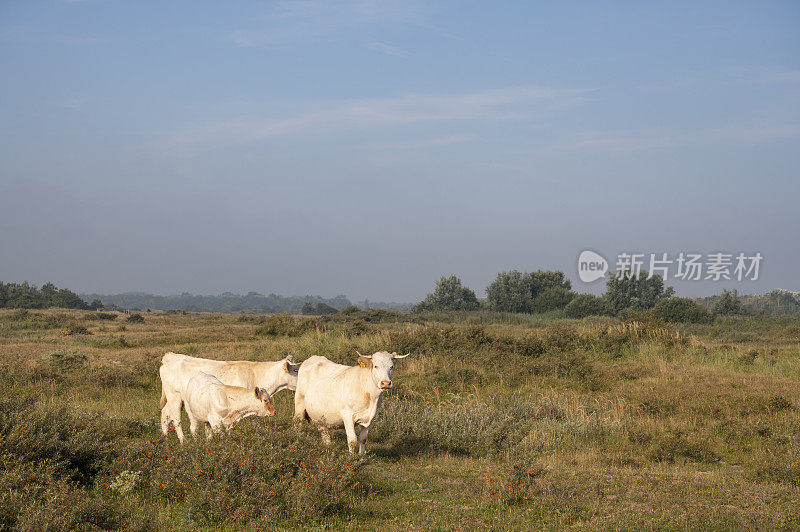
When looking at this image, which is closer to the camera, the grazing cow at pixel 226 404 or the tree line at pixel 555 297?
Result: the grazing cow at pixel 226 404

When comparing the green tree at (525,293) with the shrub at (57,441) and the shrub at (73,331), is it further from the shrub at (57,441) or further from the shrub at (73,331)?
the shrub at (57,441)

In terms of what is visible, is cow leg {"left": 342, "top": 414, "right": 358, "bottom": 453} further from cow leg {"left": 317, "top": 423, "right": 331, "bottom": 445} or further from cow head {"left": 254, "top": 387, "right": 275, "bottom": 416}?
cow head {"left": 254, "top": 387, "right": 275, "bottom": 416}

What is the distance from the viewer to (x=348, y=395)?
10117 millimetres

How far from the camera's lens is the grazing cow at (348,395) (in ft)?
32.2

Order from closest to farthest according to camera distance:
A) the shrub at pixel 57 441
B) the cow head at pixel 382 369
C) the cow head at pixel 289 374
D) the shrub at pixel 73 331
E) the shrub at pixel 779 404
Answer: the shrub at pixel 57 441 → the cow head at pixel 382 369 → the cow head at pixel 289 374 → the shrub at pixel 779 404 → the shrub at pixel 73 331

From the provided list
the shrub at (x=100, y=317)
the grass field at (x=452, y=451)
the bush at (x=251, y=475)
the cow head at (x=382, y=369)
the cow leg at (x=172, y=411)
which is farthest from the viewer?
the shrub at (x=100, y=317)

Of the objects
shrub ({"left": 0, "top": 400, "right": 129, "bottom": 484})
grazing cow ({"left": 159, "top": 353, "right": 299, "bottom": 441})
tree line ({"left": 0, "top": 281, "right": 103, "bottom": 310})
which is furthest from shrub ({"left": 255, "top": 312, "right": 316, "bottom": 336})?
tree line ({"left": 0, "top": 281, "right": 103, "bottom": 310})

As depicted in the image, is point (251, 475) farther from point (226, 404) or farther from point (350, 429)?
point (350, 429)

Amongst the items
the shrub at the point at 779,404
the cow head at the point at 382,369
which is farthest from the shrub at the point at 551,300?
the cow head at the point at 382,369

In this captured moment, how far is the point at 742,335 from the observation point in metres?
33.1

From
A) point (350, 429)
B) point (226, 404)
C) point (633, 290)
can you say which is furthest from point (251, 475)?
point (633, 290)

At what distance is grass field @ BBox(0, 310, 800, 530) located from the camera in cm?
726

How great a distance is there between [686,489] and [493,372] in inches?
419

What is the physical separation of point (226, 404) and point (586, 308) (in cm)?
5858
